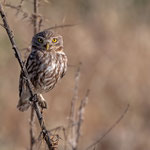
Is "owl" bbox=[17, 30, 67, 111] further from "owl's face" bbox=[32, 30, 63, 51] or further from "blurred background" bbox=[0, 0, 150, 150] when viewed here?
"blurred background" bbox=[0, 0, 150, 150]

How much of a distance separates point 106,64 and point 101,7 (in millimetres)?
2933

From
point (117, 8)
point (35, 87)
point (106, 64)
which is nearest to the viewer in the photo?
point (35, 87)

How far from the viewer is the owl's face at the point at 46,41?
5.66 metres

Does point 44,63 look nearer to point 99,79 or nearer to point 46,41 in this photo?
point 46,41

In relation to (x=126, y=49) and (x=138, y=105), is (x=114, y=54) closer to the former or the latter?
(x=126, y=49)

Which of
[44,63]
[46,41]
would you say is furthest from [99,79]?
[44,63]

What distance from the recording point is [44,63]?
555cm

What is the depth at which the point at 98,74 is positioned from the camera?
35.1 ft

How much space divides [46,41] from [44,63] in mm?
332

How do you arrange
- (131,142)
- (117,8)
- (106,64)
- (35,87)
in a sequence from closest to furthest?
(35,87) < (131,142) < (106,64) < (117,8)

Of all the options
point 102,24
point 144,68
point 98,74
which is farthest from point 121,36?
point 98,74

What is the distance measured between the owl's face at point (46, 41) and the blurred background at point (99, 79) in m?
2.58

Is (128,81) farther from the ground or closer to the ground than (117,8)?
closer to the ground

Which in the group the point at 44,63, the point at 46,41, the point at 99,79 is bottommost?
the point at 99,79
